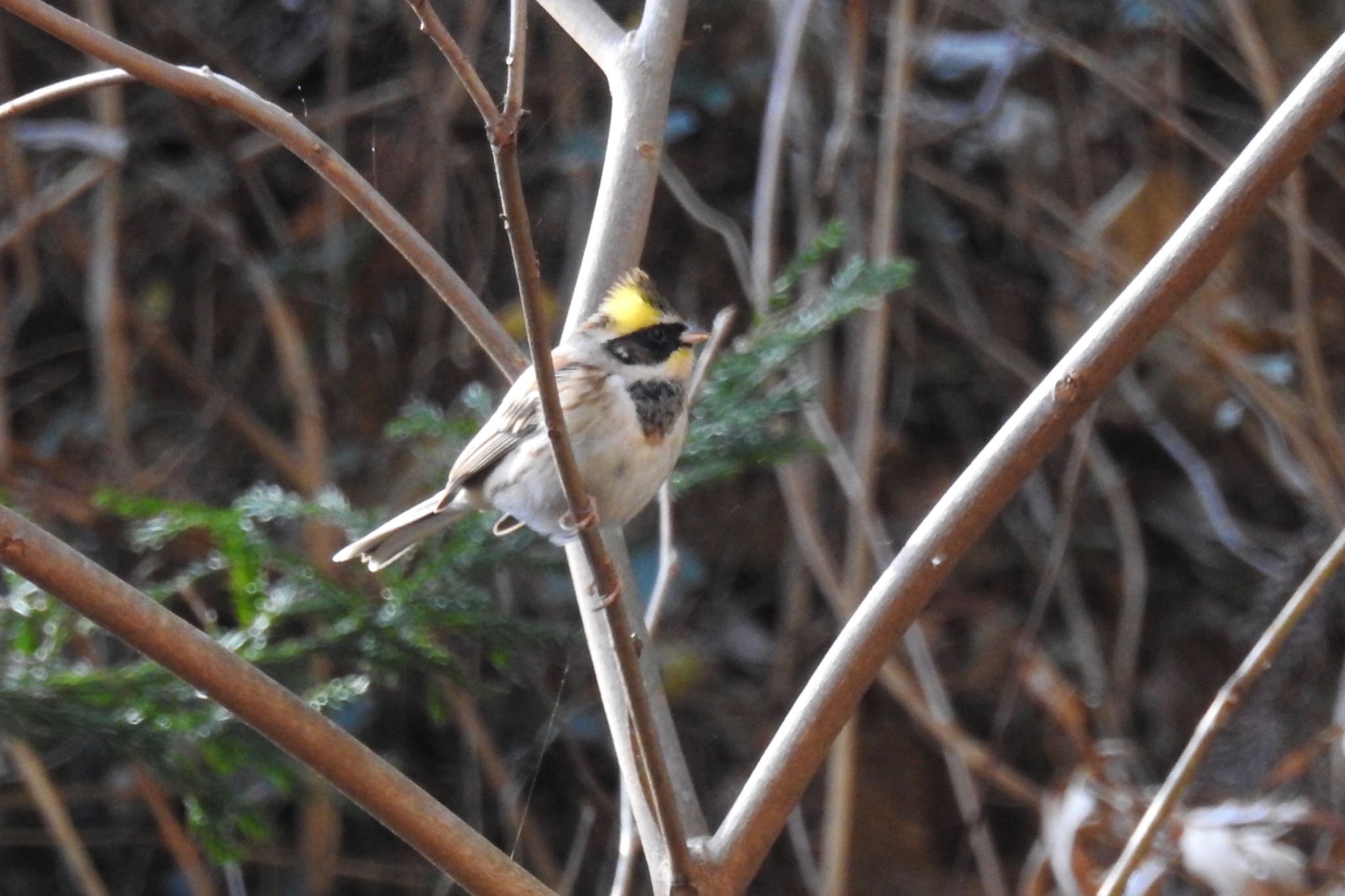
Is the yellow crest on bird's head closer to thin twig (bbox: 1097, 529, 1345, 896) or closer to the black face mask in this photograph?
the black face mask

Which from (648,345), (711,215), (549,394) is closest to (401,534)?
(648,345)

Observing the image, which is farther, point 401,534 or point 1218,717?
point 401,534

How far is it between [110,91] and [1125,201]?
8.50ft

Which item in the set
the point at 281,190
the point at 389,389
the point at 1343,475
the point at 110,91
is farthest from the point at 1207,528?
the point at 110,91

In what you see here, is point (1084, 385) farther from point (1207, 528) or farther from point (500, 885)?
point (1207, 528)

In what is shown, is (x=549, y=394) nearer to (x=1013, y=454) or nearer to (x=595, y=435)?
(x=1013, y=454)

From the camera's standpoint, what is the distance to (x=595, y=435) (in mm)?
2332

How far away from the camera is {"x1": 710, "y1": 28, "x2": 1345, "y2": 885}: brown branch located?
59.7 inches

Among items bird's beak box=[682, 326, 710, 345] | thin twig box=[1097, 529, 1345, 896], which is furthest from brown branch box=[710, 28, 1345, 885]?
bird's beak box=[682, 326, 710, 345]

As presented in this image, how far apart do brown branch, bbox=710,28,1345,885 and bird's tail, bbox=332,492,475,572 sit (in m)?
0.86

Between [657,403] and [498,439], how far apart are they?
0.26 m

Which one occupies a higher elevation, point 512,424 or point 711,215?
point 711,215

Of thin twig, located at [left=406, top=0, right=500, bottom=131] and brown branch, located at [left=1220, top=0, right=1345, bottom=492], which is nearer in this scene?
thin twig, located at [left=406, top=0, right=500, bottom=131]

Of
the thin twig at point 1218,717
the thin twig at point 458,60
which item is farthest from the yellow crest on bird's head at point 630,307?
the thin twig at point 1218,717
